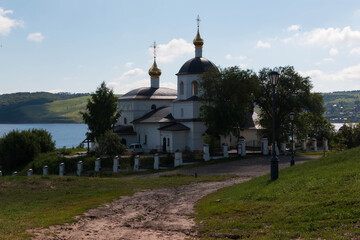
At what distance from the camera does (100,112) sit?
152 ft

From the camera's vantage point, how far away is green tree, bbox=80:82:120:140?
46062 millimetres

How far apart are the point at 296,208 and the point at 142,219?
491 cm

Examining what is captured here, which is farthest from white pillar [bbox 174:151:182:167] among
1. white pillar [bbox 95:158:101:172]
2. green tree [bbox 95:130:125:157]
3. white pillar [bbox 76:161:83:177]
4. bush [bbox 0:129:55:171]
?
bush [bbox 0:129:55:171]

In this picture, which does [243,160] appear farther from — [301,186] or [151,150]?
[301,186]

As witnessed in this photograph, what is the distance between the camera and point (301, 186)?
43.8 ft

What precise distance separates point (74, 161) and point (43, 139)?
1200cm

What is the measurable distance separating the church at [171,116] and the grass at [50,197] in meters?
18.0

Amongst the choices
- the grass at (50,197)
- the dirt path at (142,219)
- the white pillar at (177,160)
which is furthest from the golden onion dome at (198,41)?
the dirt path at (142,219)

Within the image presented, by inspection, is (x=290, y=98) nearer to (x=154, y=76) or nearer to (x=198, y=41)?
(x=198, y=41)

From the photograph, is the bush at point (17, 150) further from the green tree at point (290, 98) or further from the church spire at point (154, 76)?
the green tree at point (290, 98)

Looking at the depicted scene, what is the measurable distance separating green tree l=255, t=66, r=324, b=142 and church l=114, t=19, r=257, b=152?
5128mm

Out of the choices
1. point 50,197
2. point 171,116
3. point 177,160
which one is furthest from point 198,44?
point 50,197

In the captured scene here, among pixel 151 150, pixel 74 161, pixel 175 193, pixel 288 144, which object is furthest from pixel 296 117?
pixel 175 193

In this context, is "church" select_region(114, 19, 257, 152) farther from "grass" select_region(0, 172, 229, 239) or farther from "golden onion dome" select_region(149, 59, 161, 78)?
"grass" select_region(0, 172, 229, 239)
